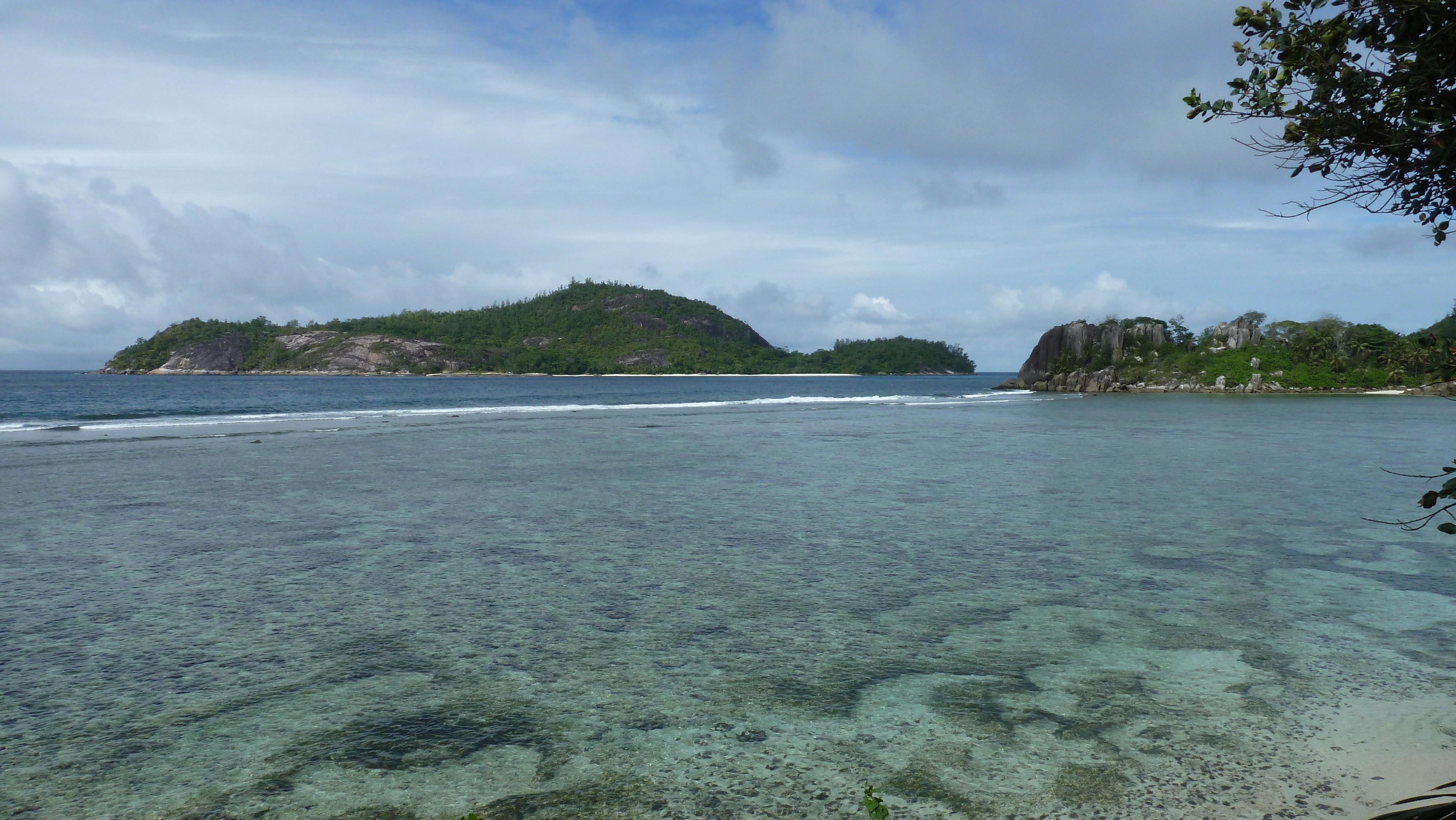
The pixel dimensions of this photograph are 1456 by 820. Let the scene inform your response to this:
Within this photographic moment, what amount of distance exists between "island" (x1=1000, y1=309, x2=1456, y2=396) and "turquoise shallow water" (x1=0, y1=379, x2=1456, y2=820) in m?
96.3

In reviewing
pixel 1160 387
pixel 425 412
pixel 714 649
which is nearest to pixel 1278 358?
pixel 1160 387

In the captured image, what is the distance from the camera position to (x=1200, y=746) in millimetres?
4840

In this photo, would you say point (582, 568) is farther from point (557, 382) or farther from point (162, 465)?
point (557, 382)

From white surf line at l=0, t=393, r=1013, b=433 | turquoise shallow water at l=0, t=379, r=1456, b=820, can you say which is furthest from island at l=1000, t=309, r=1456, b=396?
turquoise shallow water at l=0, t=379, r=1456, b=820

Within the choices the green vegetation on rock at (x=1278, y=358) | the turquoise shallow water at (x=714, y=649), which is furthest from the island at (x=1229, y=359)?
the turquoise shallow water at (x=714, y=649)

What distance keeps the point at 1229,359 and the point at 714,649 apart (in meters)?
121

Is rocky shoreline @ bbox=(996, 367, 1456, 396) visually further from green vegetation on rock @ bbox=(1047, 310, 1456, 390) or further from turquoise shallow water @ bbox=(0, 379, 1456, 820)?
turquoise shallow water @ bbox=(0, 379, 1456, 820)

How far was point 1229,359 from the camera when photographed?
10688 centimetres

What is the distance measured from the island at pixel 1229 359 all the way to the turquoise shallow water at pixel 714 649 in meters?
96.3

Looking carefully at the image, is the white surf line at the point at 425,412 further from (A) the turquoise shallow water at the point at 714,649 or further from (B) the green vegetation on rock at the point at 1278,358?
(B) the green vegetation on rock at the point at 1278,358

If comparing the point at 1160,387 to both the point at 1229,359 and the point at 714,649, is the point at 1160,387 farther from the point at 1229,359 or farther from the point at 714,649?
the point at 714,649

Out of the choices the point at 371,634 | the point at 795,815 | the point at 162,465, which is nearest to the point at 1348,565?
the point at 795,815

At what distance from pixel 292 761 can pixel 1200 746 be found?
5340 millimetres

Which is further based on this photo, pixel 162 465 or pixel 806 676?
pixel 162 465
